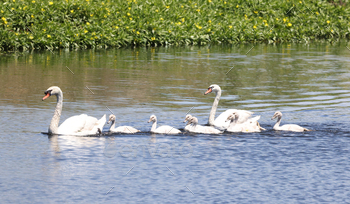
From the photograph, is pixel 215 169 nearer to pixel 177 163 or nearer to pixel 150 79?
pixel 177 163

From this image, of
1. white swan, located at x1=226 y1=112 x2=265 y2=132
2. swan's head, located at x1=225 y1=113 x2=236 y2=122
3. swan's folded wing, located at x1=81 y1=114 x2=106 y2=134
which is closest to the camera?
swan's folded wing, located at x1=81 y1=114 x2=106 y2=134

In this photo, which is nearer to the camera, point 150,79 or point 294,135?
point 294,135

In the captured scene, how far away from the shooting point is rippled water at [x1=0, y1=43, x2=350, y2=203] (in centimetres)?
880

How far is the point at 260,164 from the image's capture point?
33.2 ft

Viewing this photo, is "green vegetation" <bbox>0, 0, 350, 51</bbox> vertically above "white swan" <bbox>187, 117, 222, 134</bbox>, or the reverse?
"green vegetation" <bbox>0, 0, 350, 51</bbox>

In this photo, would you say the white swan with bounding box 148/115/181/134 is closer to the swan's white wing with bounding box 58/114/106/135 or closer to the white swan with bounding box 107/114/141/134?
the white swan with bounding box 107/114/141/134

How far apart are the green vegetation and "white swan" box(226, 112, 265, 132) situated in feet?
53.1

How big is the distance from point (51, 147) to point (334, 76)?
12947mm

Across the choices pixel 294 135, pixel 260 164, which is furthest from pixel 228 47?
→ pixel 260 164

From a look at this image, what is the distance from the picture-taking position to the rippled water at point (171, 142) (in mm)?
8805

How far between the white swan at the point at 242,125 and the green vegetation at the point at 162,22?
16.2m

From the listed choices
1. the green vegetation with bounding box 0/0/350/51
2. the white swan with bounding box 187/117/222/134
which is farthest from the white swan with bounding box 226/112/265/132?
the green vegetation with bounding box 0/0/350/51

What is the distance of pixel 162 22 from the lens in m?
31.6

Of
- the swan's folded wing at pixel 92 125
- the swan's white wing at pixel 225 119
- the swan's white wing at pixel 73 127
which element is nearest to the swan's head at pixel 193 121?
the swan's white wing at pixel 225 119
